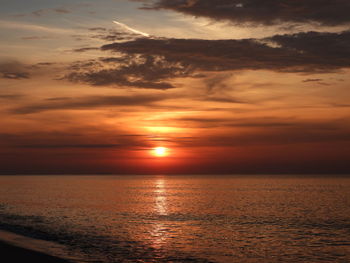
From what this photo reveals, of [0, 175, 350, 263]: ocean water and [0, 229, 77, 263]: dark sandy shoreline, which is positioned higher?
[0, 229, 77, 263]: dark sandy shoreline

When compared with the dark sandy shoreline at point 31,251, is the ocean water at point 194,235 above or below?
below

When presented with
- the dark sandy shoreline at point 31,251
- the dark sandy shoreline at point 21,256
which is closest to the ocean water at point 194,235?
the dark sandy shoreline at point 31,251

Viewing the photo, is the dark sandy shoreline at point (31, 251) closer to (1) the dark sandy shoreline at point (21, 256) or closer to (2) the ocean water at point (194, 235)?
(1) the dark sandy shoreline at point (21, 256)

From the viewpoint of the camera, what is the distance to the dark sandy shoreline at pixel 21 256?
1038 inches

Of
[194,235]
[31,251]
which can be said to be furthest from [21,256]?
[194,235]

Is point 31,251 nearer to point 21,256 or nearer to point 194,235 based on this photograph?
point 21,256

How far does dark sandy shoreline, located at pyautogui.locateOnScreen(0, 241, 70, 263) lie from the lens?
86.5ft

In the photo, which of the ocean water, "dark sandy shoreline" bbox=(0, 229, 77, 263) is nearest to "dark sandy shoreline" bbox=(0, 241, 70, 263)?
"dark sandy shoreline" bbox=(0, 229, 77, 263)

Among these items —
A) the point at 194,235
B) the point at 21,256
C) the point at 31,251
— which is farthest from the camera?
the point at 194,235

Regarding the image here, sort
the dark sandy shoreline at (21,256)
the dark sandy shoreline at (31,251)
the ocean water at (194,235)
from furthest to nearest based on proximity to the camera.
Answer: the ocean water at (194,235)
the dark sandy shoreline at (31,251)
the dark sandy shoreline at (21,256)

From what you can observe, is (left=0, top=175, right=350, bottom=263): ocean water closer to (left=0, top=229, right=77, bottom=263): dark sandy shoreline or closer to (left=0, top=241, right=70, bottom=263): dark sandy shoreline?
(left=0, top=229, right=77, bottom=263): dark sandy shoreline

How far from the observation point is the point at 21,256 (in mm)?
27469

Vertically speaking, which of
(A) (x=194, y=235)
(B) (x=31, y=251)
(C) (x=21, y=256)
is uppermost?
(C) (x=21, y=256)

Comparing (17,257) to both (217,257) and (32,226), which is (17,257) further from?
(32,226)
